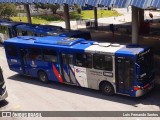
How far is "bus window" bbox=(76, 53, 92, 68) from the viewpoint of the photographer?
16.6 meters

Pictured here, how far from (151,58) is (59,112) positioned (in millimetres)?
6061

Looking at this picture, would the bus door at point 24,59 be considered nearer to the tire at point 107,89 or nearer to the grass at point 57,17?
the tire at point 107,89

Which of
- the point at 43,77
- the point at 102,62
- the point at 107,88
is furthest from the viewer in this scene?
the point at 43,77

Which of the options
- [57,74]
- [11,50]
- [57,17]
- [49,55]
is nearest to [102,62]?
[57,74]

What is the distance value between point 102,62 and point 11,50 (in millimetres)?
8280

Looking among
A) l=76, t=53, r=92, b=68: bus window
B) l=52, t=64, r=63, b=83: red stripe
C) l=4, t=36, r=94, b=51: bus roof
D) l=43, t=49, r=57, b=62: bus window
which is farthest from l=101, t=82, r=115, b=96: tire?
l=43, t=49, r=57, b=62: bus window

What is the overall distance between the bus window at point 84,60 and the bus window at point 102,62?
14.3 inches

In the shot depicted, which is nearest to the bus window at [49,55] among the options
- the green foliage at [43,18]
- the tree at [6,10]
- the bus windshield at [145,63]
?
the bus windshield at [145,63]

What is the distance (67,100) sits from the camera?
16641 millimetres

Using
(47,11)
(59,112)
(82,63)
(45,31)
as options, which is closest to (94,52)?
(82,63)

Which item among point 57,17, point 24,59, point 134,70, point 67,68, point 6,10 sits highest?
point 6,10

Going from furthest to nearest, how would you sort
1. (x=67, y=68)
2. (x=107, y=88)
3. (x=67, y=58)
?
(x=67, y=68) → (x=67, y=58) → (x=107, y=88)

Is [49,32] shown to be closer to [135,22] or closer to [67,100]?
[135,22]

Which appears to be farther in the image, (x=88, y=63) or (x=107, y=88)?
(x=88, y=63)
